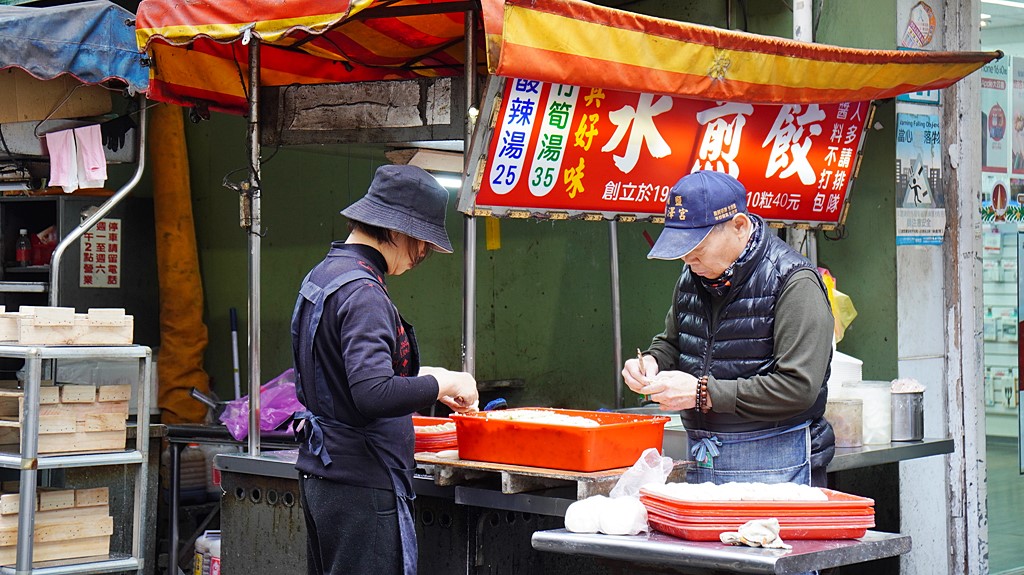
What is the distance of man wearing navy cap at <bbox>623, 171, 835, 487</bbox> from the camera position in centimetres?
394

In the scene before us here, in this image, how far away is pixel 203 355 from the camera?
30.5 feet

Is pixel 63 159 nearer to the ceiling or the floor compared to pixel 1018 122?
nearer to the floor

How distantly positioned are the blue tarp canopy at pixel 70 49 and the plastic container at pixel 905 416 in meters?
4.16

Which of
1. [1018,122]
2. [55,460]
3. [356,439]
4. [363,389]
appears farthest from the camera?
[1018,122]

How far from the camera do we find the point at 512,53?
14.6ft

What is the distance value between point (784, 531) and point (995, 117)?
4.59m

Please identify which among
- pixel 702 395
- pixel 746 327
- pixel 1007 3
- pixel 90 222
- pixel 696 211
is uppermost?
pixel 1007 3

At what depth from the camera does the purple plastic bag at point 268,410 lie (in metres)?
6.86

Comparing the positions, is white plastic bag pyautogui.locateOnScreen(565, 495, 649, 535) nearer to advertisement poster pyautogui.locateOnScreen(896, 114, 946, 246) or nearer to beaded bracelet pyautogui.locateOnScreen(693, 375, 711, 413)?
beaded bracelet pyautogui.locateOnScreen(693, 375, 711, 413)

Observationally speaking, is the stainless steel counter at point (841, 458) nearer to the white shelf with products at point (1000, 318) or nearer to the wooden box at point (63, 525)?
the wooden box at point (63, 525)

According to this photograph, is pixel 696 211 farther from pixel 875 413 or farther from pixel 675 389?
pixel 875 413

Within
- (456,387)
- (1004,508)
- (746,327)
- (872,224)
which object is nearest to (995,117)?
(872,224)

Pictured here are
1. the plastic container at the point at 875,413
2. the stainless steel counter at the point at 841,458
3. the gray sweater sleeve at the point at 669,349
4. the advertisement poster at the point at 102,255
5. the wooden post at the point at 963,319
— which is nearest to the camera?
the gray sweater sleeve at the point at 669,349

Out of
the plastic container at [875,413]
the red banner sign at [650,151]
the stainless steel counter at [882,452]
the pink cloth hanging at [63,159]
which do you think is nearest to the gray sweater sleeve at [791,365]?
the stainless steel counter at [882,452]
